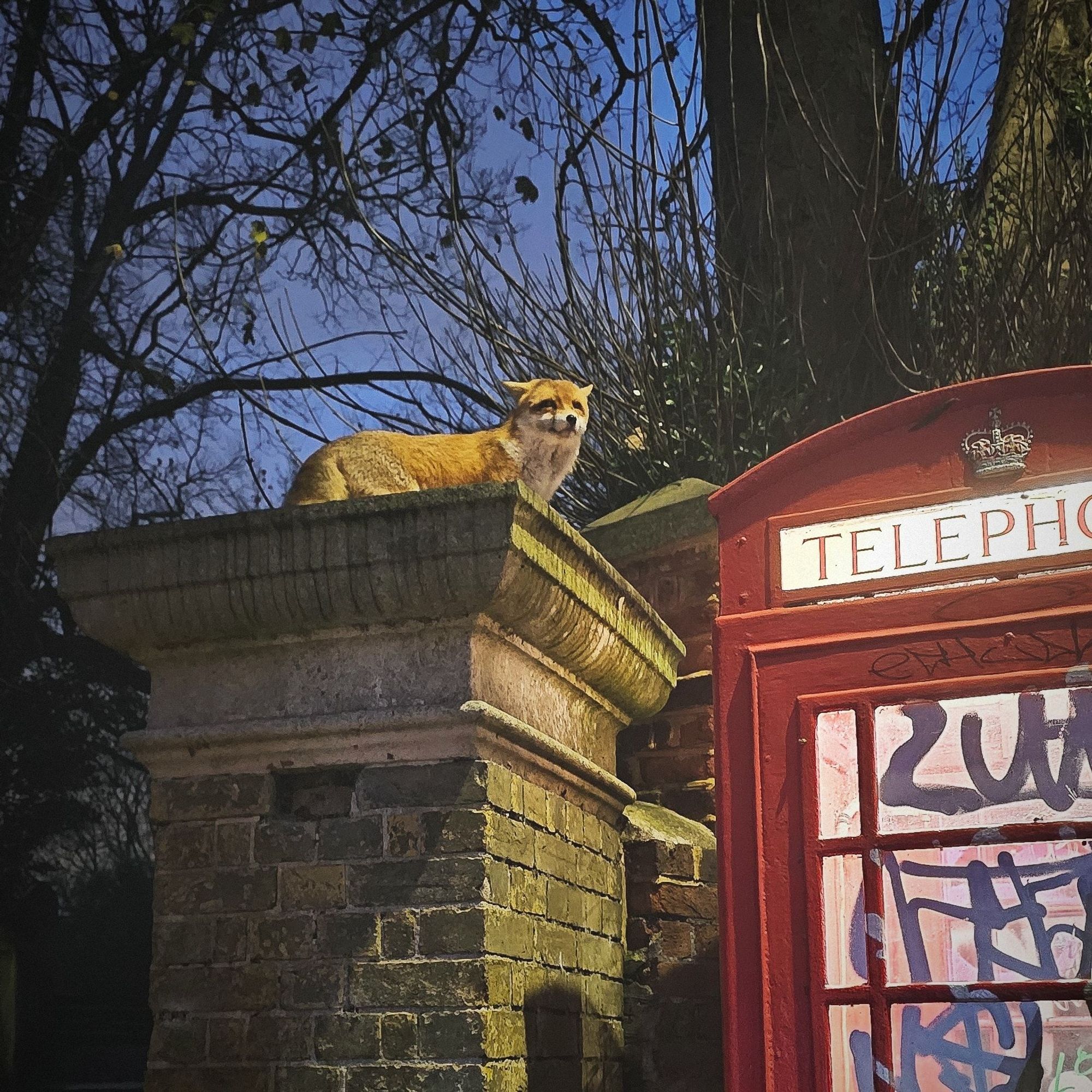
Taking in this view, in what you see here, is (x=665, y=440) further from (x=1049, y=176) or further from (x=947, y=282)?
(x=1049, y=176)

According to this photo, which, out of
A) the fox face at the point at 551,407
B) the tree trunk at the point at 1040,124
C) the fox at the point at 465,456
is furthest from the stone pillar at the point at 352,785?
the tree trunk at the point at 1040,124

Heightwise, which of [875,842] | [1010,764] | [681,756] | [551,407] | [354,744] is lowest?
[875,842]

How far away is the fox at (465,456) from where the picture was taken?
3.85m

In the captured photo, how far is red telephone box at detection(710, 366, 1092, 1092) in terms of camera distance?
225cm

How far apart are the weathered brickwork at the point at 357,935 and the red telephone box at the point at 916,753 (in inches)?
22.6

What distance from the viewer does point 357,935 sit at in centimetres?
286

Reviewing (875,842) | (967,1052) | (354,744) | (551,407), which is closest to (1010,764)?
(875,842)

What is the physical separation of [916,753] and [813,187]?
4.21m

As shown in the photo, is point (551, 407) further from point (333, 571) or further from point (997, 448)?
point (997, 448)

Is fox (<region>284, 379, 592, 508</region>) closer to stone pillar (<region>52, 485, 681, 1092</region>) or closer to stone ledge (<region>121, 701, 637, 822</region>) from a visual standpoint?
stone pillar (<region>52, 485, 681, 1092</region>)

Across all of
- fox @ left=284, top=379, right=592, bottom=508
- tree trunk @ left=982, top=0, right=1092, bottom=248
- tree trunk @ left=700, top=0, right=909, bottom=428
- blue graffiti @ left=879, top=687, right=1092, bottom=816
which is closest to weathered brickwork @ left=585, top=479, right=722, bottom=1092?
fox @ left=284, top=379, right=592, bottom=508

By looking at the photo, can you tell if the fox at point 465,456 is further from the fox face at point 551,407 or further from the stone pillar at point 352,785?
the stone pillar at point 352,785

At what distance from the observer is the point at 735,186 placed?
605 cm

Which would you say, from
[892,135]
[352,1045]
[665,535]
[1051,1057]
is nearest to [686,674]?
[665,535]
